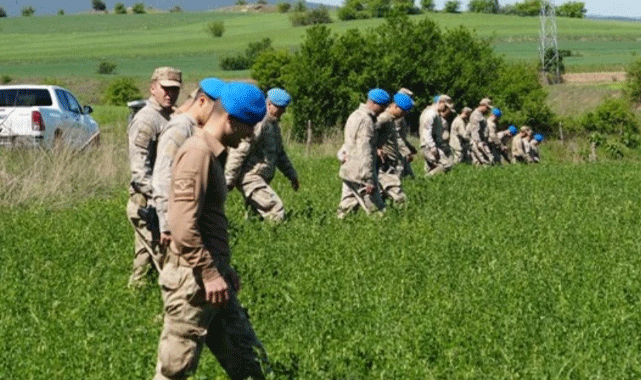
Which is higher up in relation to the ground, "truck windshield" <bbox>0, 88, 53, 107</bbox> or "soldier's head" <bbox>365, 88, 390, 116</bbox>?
"soldier's head" <bbox>365, 88, 390, 116</bbox>

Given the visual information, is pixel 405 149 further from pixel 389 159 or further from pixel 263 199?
pixel 263 199

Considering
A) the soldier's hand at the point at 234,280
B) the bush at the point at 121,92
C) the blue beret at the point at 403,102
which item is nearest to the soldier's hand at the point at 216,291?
the soldier's hand at the point at 234,280

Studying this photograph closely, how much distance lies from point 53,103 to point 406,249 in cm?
1418

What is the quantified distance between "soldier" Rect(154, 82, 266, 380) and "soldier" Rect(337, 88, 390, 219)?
8.62m

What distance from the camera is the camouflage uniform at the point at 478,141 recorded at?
33.2 m

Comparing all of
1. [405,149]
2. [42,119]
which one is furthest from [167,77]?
[42,119]

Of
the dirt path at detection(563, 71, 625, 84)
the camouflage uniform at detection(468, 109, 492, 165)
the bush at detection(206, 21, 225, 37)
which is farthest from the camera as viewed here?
the bush at detection(206, 21, 225, 37)

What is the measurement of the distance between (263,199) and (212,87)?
310 inches

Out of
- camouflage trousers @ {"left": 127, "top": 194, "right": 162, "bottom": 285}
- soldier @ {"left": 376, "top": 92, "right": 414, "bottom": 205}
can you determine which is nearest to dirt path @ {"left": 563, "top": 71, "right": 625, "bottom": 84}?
soldier @ {"left": 376, "top": 92, "right": 414, "bottom": 205}

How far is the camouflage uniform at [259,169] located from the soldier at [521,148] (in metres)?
25.0

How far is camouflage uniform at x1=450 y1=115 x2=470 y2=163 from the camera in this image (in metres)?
31.5

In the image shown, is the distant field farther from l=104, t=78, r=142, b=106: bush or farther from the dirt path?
l=104, t=78, r=142, b=106: bush

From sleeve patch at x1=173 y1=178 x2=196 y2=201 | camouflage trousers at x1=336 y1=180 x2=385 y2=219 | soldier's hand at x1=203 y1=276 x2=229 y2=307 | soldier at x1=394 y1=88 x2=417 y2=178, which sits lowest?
soldier at x1=394 y1=88 x2=417 y2=178

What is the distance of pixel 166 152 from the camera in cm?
926
